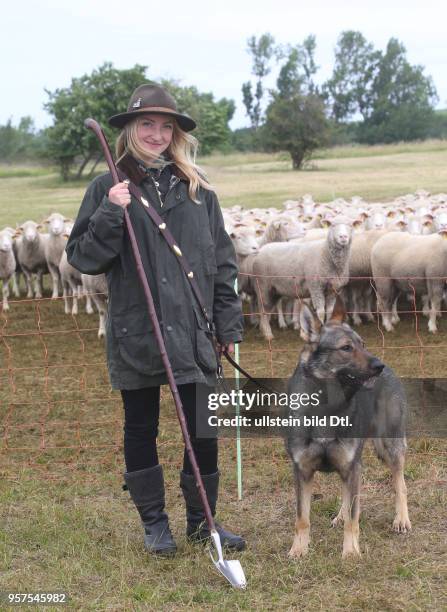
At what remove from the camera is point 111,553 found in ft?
13.6

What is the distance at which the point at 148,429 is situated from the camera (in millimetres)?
4035

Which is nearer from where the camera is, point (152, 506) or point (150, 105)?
point (150, 105)

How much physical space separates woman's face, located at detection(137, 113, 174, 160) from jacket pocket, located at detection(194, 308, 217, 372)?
76cm

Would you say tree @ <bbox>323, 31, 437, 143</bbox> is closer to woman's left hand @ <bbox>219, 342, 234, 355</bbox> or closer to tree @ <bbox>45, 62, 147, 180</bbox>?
tree @ <bbox>45, 62, 147, 180</bbox>

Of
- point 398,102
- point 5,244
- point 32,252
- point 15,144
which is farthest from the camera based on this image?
point 398,102

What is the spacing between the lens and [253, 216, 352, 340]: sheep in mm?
10620

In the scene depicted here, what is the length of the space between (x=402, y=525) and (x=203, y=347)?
143 cm

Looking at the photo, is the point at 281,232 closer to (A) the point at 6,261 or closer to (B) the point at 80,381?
(A) the point at 6,261

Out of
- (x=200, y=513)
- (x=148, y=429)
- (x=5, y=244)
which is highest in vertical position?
(x=148, y=429)

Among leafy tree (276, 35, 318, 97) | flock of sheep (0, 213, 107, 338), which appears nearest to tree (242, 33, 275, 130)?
leafy tree (276, 35, 318, 97)

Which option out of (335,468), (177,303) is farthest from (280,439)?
(177,303)

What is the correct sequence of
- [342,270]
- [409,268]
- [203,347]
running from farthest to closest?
[342,270], [409,268], [203,347]

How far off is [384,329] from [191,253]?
23.6 feet

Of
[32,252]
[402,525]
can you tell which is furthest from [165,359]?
[32,252]
